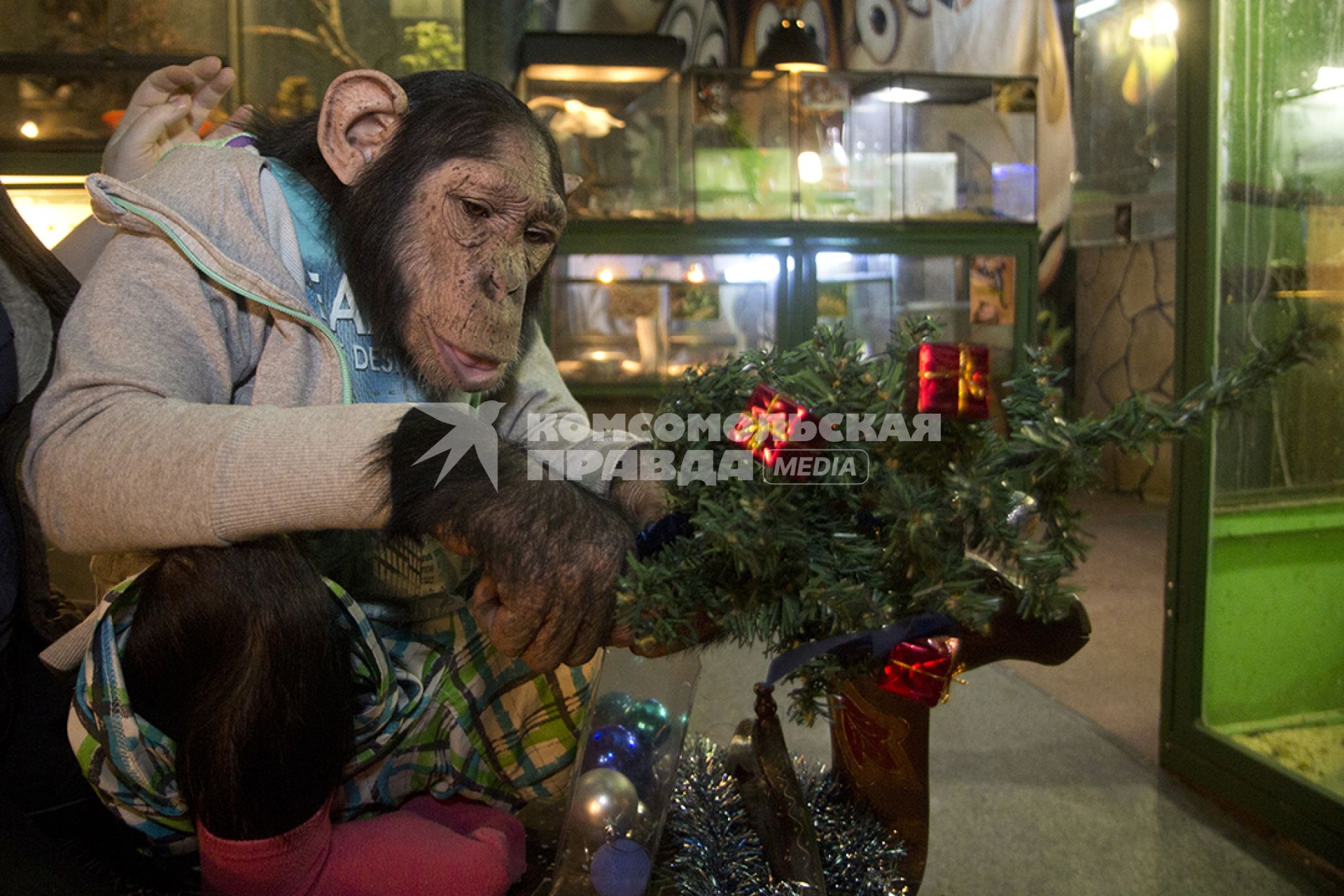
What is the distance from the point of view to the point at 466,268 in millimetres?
783

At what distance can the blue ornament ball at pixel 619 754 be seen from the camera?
2.60 feet

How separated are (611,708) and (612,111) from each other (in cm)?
281

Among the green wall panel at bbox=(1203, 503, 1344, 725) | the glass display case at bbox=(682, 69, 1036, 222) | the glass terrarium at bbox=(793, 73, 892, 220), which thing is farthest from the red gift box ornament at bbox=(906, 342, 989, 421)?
the glass terrarium at bbox=(793, 73, 892, 220)

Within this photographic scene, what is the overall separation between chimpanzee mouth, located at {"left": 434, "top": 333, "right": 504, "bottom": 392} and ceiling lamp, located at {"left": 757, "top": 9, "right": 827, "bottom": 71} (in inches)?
107

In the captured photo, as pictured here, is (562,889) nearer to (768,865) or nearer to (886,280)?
(768,865)

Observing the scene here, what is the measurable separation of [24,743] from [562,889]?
51 centimetres

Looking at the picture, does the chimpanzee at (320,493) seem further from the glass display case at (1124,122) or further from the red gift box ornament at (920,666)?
the glass display case at (1124,122)

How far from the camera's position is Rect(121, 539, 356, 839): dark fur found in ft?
2.07

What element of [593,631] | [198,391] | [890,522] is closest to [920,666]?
[890,522]

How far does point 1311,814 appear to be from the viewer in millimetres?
1289

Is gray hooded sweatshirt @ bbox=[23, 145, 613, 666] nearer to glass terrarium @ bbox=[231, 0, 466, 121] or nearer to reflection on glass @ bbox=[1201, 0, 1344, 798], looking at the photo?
reflection on glass @ bbox=[1201, 0, 1344, 798]

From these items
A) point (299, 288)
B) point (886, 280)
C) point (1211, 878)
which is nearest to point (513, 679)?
point (299, 288)

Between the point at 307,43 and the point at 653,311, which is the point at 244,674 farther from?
the point at 653,311

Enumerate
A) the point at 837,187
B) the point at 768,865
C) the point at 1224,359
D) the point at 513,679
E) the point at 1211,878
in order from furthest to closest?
the point at 837,187
the point at 1224,359
the point at 1211,878
the point at 513,679
the point at 768,865
